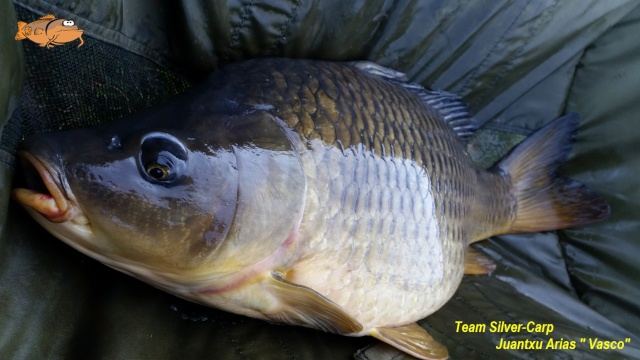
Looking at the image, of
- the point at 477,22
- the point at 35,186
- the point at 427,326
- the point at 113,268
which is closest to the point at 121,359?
the point at 113,268

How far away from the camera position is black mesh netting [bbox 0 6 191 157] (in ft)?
3.03

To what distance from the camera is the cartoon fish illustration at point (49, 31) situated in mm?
910

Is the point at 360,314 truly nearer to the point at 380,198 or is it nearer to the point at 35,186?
the point at 380,198

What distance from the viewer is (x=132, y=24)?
43.4 inches

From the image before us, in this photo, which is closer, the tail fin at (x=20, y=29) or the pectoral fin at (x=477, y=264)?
the tail fin at (x=20, y=29)

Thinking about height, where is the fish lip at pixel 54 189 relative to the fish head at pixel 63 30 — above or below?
below

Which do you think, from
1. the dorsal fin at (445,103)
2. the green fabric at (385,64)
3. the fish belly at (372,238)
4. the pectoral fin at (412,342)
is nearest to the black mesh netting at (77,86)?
the green fabric at (385,64)

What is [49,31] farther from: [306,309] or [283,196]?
[306,309]

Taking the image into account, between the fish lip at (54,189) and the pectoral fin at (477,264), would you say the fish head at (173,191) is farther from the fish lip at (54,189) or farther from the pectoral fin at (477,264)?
the pectoral fin at (477,264)

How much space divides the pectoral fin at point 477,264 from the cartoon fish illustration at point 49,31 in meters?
1.15

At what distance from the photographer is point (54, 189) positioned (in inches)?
33.7

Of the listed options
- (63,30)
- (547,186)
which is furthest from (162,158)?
(547,186)

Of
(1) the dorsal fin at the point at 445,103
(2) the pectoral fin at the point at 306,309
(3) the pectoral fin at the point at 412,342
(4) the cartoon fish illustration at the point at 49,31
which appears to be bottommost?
(3) the pectoral fin at the point at 412,342

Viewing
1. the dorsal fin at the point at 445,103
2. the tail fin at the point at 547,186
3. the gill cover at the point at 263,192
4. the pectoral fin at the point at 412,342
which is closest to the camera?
the gill cover at the point at 263,192
